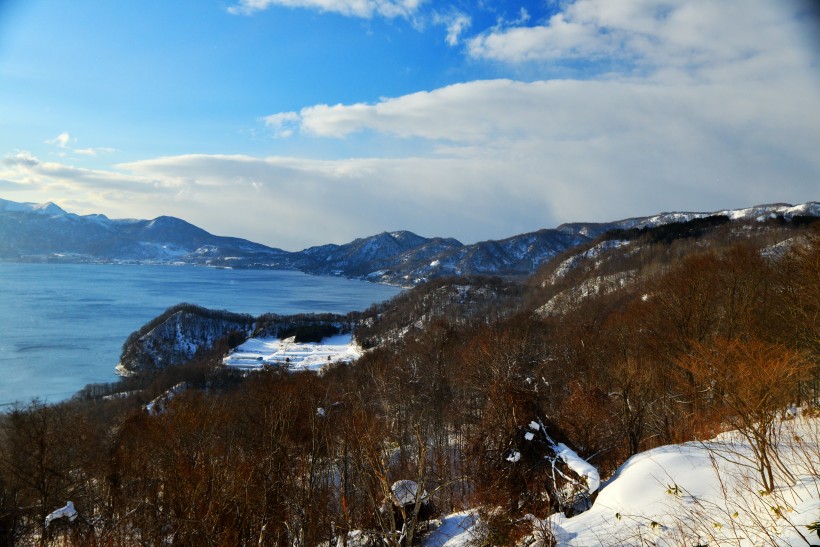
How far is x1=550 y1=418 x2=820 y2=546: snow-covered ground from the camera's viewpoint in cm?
599

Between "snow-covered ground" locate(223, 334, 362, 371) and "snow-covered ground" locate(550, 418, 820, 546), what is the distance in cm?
7968

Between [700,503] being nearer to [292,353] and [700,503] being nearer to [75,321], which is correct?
[292,353]

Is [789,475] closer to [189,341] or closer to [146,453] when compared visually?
[146,453]

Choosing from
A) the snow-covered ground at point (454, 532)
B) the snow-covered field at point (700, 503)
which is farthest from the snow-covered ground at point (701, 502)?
the snow-covered ground at point (454, 532)

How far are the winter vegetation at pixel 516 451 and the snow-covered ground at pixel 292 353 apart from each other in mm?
49455

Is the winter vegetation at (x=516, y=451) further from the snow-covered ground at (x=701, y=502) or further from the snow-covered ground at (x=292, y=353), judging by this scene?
the snow-covered ground at (x=292, y=353)

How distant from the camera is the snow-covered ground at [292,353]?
91938 millimetres

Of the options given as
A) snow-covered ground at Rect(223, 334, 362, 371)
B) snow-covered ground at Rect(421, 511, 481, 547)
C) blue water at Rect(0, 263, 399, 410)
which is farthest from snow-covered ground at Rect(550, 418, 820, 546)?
blue water at Rect(0, 263, 399, 410)

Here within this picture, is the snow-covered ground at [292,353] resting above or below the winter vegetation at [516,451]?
below

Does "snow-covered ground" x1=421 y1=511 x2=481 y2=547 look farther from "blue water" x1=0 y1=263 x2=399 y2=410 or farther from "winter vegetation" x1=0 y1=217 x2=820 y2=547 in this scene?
"blue water" x1=0 y1=263 x2=399 y2=410

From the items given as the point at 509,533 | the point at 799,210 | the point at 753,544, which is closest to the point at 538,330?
the point at 509,533

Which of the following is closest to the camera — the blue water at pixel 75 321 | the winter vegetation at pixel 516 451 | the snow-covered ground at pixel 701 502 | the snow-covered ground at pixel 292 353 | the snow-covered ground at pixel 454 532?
the snow-covered ground at pixel 701 502

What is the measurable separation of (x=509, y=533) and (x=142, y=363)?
107m

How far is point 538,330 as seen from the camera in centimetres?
5441
